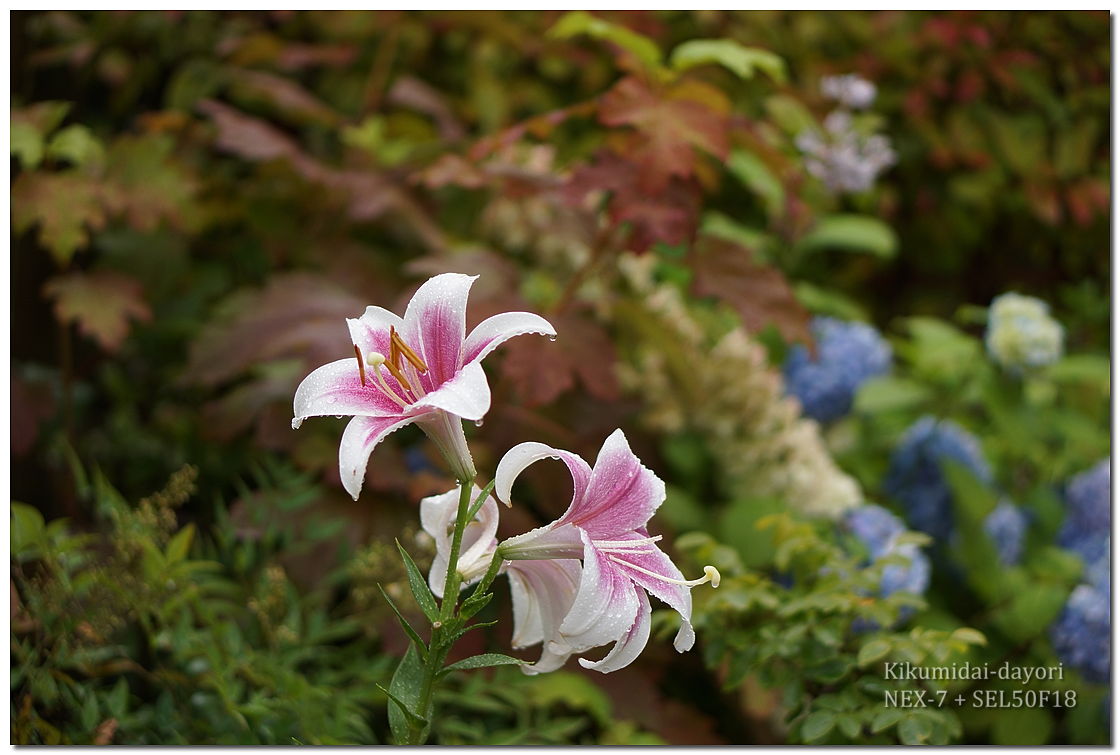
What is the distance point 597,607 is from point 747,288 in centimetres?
79

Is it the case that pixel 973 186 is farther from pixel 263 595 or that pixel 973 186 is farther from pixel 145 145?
pixel 263 595

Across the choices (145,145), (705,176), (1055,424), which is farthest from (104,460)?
(1055,424)

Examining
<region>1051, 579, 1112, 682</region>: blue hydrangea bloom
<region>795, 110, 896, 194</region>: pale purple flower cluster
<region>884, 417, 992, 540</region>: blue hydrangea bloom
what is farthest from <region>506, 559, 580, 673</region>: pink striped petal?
<region>795, 110, 896, 194</region>: pale purple flower cluster

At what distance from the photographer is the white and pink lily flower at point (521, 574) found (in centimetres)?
68

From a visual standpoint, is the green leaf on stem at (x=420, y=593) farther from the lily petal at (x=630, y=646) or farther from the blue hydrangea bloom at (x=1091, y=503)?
the blue hydrangea bloom at (x=1091, y=503)

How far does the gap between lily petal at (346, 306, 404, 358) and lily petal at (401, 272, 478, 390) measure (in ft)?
0.05

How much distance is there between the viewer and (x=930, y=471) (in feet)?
5.23


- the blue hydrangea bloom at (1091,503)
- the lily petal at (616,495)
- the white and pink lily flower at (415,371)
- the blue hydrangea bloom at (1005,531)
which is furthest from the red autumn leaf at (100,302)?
the blue hydrangea bloom at (1091,503)

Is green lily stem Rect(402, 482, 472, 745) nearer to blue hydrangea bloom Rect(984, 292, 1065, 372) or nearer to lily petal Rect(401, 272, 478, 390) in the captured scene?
lily petal Rect(401, 272, 478, 390)

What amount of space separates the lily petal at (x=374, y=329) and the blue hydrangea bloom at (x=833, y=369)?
42.6 inches

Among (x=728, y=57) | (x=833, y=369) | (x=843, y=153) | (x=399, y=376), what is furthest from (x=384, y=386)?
(x=843, y=153)

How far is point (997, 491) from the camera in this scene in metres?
1.71

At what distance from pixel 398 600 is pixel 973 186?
1667mm

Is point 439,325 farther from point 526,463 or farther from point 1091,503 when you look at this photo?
point 1091,503
